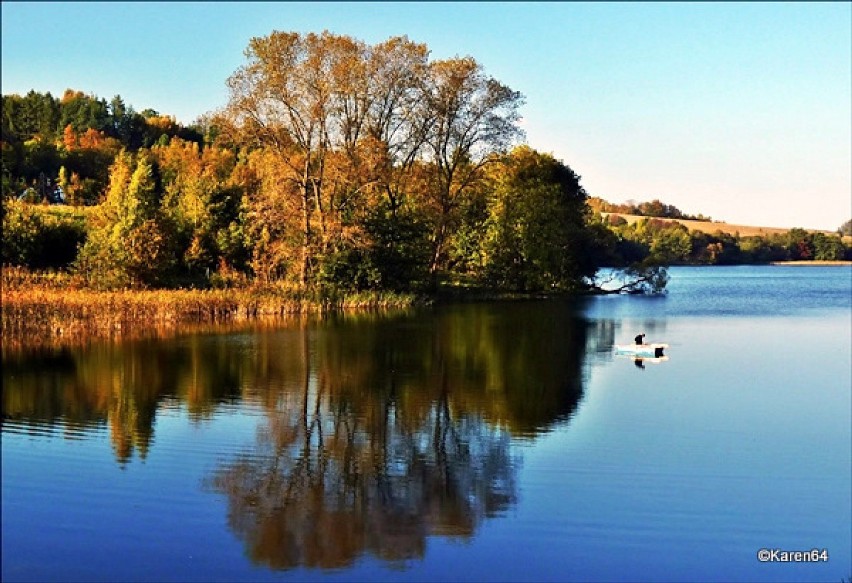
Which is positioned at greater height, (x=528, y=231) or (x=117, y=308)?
(x=528, y=231)

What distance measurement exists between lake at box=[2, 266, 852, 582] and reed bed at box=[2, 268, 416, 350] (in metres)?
2.66

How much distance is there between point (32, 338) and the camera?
23.4m

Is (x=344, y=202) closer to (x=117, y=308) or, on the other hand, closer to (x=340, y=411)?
(x=117, y=308)

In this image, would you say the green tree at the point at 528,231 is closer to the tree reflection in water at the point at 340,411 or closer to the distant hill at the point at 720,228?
the tree reflection in water at the point at 340,411

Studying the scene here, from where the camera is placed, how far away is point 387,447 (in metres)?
12.8

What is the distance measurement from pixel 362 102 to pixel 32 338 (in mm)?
20733

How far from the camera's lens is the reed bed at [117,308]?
24.2 m

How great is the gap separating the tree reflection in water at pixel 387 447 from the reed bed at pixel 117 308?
21.0 ft

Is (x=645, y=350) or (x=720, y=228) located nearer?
(x=645, y=350)

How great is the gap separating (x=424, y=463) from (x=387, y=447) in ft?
3.24

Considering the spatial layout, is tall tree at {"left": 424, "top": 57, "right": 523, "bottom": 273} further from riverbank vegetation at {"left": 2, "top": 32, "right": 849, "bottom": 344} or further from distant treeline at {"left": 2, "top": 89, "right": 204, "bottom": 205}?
distant treeline at {"left": 2, "top": 89, "right": 204, "bottom": 205}

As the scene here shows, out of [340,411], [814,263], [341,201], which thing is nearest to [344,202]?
[341,201]

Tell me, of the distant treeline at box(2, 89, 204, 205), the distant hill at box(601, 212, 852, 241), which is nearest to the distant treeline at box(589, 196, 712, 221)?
the distant hill at box(601, 212, 852, 241)

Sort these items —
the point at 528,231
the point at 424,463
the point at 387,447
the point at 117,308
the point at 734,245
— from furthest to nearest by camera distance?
the point at 734,245, the point at 528,231, the point at 117,308, the point at 387,447, the point at 424,463
